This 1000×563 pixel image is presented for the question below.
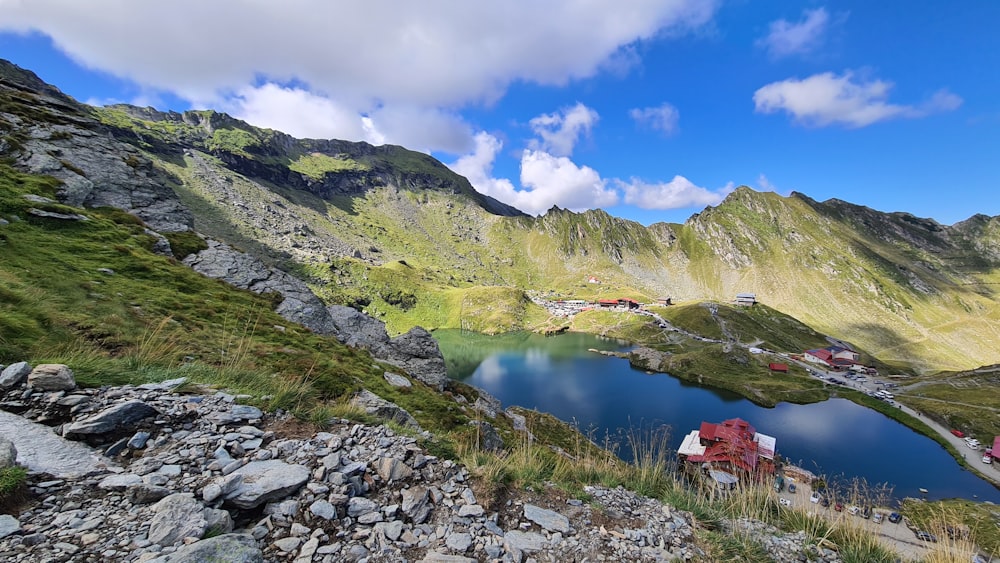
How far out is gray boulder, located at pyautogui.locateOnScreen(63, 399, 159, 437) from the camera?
4.34 metres

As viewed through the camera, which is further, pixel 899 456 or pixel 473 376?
pixel 473 376

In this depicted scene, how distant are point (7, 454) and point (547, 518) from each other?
6096mm

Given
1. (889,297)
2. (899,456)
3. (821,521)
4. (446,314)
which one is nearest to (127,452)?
(821,521)

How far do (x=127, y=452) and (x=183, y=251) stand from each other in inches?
1284

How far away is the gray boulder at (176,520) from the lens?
3139 mm

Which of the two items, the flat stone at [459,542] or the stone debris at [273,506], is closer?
the stone debris at [273,506]

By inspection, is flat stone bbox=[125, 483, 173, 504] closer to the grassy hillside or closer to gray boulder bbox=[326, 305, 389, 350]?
the grassy hillside

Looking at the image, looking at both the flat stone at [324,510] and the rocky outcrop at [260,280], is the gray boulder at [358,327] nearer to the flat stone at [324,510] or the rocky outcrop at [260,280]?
the rocky outcrop at [260,280]

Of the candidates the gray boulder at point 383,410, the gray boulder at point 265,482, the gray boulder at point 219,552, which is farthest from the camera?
the gray boulder at point 383,410

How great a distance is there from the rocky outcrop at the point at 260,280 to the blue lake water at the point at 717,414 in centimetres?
3016

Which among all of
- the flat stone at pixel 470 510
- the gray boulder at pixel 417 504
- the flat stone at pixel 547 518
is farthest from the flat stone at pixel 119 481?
the flat stone at pixel 547 518

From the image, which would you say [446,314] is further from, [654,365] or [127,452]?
[127,452]

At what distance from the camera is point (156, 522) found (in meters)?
3.22

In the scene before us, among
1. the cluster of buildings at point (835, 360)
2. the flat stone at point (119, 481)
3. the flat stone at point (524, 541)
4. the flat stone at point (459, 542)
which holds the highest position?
the cluster of buildings at point (835, 360)
